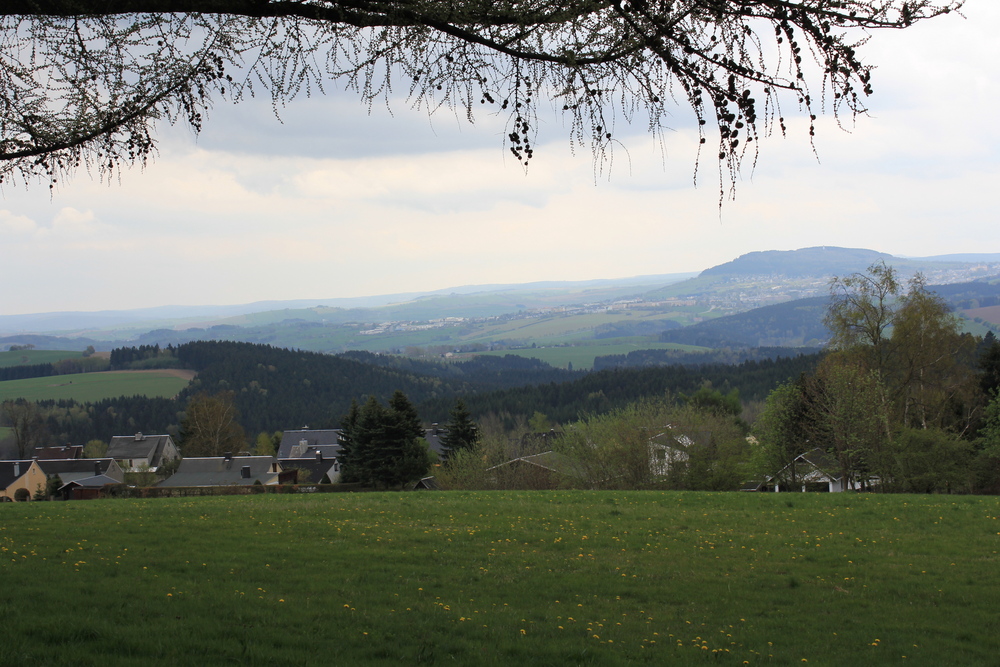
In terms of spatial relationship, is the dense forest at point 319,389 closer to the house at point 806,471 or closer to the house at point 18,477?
the house at point 18,477

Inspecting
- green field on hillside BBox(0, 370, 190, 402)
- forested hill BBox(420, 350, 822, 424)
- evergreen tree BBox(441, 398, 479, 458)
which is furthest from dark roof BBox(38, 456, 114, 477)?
green field on hillside BBox(0, 370, 190, 402)

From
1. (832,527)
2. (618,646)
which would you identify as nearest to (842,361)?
(832,527)

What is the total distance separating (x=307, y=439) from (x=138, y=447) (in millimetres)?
20497

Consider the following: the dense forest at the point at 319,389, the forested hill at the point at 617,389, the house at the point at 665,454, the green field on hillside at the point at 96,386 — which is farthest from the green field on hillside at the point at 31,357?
the house at the point at 665,454

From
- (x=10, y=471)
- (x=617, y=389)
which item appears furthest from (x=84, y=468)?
(x=617, y=389)

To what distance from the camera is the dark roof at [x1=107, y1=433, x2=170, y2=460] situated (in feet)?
290

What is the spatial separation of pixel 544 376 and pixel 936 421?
156m

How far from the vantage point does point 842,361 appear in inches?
1313

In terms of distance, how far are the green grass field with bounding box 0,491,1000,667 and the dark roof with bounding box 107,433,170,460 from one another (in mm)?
81061

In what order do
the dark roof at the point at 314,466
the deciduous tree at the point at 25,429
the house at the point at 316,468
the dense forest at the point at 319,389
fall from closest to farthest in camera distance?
the house at the point at 316,468 < the dark roof at the point at 314,466 < the deciduous tree at the point at 25,429 < the dense forest at the point at 319,389

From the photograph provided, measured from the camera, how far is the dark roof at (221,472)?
5941cm

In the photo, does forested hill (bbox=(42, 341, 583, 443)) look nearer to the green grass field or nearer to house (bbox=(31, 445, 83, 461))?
house (bbox=(31, 445, 83, 461))

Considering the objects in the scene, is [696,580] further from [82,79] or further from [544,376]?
[544,376]

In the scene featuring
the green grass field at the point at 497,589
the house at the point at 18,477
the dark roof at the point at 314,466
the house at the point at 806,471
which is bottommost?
the dark roof at the point at 314,466
